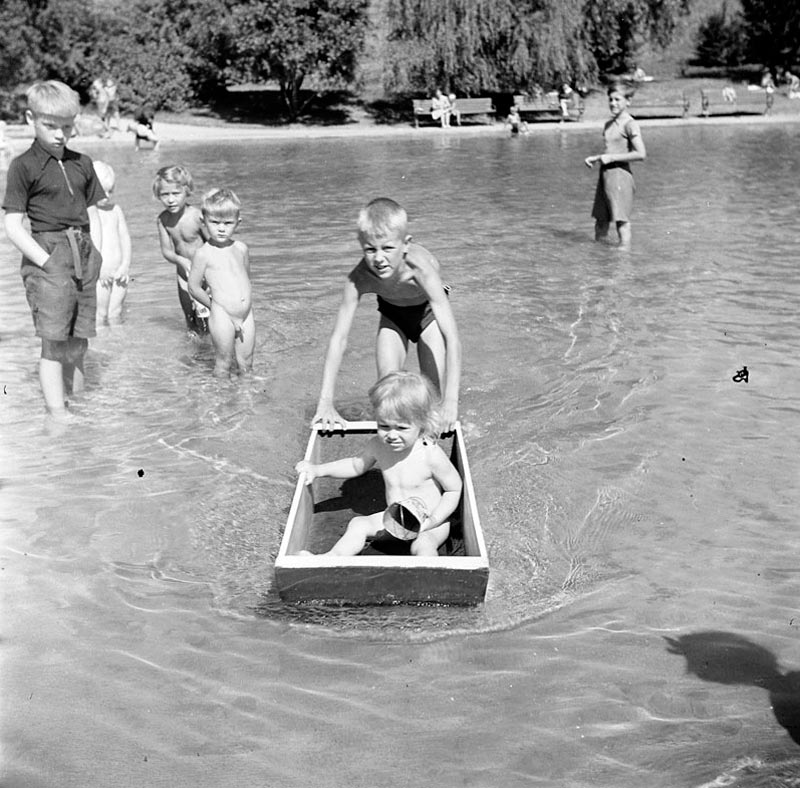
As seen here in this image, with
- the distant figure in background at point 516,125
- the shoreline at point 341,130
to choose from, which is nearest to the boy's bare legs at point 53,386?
the shoreline at point 341,130

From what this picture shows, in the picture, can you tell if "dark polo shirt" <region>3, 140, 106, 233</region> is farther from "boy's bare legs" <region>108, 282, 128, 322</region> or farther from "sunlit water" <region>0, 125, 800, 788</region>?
"boy's bare legs" <region>108, 282, 128, 322</region>

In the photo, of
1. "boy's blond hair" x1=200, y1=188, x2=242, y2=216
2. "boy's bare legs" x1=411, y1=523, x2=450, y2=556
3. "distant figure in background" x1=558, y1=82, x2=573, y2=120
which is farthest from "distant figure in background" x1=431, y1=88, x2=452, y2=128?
"boy's bare legs" x1=411, y1=523, x2=450, y2=556

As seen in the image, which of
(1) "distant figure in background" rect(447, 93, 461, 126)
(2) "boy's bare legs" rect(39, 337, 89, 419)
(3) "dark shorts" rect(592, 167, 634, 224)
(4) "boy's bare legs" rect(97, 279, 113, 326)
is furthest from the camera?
(1) "distant figure in background" rect(447, 93, 461, 126)

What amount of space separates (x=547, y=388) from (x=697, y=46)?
166 feet

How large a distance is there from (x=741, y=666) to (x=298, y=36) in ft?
109

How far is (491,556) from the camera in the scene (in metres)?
5.29

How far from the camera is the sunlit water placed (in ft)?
12.6

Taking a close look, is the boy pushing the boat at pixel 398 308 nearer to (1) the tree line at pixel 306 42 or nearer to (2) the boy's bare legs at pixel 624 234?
(2) the boy's bare legs at pixel 624 234

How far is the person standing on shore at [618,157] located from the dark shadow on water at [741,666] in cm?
852

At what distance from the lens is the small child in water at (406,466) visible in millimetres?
5000

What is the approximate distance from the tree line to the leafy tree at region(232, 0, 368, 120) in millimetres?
44

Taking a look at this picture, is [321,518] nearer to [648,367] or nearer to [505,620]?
[505,620]

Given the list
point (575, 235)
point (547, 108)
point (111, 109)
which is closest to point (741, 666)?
point (575, 235)

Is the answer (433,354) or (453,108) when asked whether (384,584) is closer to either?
(433,354)
